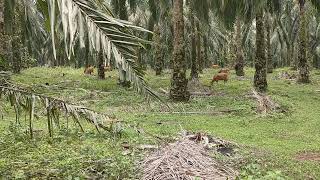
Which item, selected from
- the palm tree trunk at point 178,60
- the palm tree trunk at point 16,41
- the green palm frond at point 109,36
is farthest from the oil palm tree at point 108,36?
the palm tree trunk at point 16,41

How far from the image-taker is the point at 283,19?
40.8m

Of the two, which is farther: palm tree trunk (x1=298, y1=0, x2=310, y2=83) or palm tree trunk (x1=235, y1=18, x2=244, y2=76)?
palm tree trunk (x1=235, y1=18, x2=244, y2=76)

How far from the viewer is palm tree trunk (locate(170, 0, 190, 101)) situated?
16484 millimetres

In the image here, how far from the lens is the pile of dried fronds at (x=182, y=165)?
6.96 meters

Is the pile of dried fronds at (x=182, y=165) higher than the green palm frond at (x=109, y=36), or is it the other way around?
the green palm frond at (x=109, y=36)

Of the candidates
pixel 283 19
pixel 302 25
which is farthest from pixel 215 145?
pixel 283 19

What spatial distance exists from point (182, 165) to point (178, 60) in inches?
380

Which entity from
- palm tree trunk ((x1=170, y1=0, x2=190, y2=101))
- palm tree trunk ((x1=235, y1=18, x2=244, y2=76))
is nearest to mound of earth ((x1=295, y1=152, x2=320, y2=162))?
palm tree trunk ((x1=170, y1=0, x2=190, y2=101))

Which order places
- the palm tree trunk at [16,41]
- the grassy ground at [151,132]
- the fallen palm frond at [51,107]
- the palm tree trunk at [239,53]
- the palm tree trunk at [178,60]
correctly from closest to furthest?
the fallen palm frond at [51,107], the grassy ground at [151,132], the palm tree trunk at [178,60], the palm tree trunk at [16,41], the palm tree trunk at [239,53]

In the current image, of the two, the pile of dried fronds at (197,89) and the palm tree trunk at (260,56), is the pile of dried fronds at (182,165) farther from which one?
the palm tree trunk at (260,56)

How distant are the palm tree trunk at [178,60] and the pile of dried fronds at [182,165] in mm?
8612

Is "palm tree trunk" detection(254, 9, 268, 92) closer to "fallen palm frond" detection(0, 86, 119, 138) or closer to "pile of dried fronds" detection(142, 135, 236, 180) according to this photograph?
"pile of dried fronds" detection(142, 135, 236, 180)

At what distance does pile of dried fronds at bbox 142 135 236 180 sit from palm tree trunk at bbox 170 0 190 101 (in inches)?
339

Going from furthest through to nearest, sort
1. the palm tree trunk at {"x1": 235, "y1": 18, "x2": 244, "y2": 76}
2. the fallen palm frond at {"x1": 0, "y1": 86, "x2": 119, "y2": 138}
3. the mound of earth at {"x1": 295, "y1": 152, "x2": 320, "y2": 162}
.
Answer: the palm tree trunk at {"x1": 235, "y1": 18, "x2": 244, "y2": 76} < the mound of earth at {"x1": 295, "y1": 152, "x2": 320, "y2": 162} < the fallen palm frond at {"x1": 0, "y1": 86, "x2": 119, "y2": 138}
